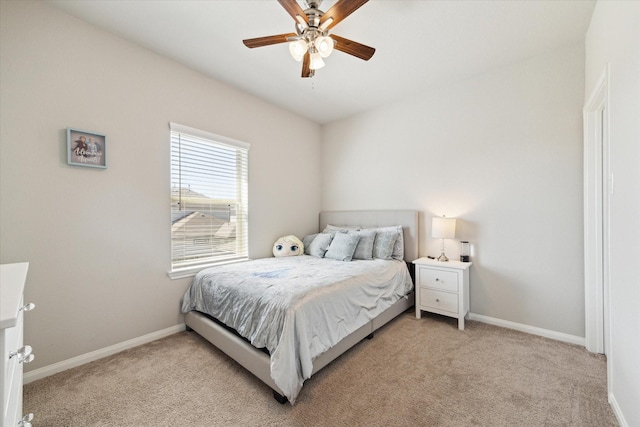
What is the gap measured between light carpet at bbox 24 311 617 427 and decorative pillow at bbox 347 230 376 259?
3.33 feet

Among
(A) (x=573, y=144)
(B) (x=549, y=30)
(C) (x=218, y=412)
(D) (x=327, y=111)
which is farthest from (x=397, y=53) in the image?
(C) (x=218, y=412)

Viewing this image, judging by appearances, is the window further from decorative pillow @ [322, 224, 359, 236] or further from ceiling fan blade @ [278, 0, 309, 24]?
ceiling fan blade @ [278, 0, 309, 24]

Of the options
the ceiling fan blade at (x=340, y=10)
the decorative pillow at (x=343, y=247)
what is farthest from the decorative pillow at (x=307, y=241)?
the ceiling fan blade at (x=340, y=10)

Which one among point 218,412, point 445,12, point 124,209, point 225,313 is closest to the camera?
point 218,412

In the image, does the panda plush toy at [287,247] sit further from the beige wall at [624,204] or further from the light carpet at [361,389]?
the beige wall at [624,204]

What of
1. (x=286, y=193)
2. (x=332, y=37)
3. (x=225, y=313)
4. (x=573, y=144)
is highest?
(x=332, y=37)

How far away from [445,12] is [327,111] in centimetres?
206

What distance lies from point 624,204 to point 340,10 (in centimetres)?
194

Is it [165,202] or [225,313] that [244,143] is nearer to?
[165,202]

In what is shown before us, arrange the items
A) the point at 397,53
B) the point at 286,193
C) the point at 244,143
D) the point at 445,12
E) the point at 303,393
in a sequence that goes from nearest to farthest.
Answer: the point at 303,393
the point at 445,12
the point at 397,53
the point at 244,143
the point at 286,193

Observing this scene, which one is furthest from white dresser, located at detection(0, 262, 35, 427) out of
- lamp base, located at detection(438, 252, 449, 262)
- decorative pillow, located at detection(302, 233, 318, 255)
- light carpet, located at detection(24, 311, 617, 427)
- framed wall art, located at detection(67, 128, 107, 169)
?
lamp base, located at detection(438, 252, 449, 262)

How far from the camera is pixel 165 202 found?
2.55 m

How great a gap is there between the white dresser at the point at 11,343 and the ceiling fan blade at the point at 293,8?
191 centimetres

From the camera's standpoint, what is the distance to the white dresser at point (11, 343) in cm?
67
